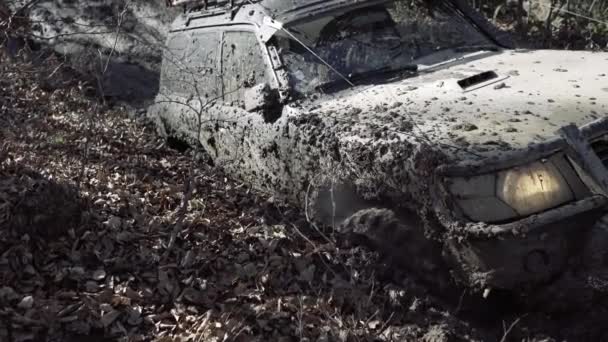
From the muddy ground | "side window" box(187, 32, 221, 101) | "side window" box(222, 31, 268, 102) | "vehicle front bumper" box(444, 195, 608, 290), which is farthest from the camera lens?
"side window" box(187, 32, 221, 101)

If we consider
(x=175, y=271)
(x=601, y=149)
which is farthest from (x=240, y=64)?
(x=601, y=149)

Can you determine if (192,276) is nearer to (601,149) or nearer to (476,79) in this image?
(476,79)

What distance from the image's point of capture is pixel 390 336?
3.85 m

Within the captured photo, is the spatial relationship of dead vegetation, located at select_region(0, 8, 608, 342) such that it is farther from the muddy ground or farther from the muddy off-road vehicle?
the muddy off-road vehicle

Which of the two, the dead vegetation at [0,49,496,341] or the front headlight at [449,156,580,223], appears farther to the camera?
the dead vegetation at [0,49,496,341]

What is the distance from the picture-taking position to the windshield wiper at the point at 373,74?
16.0 ft

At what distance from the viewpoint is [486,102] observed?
4.20 m

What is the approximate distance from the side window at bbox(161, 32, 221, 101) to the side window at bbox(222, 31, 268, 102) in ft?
0.57

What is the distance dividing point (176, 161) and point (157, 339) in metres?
3.02

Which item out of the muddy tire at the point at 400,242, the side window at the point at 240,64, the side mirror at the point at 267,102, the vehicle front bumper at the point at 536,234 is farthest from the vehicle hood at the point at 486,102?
the side window at the point at 240,64

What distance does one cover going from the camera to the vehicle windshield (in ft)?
16.3

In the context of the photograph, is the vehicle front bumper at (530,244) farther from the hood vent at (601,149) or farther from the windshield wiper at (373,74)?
the windshield wiper at (373,74)

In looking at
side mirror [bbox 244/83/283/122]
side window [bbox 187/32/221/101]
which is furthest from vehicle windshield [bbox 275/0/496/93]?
side window [bbox 187/32/221/101]

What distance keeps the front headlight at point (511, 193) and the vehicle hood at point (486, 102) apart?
0.15 m
